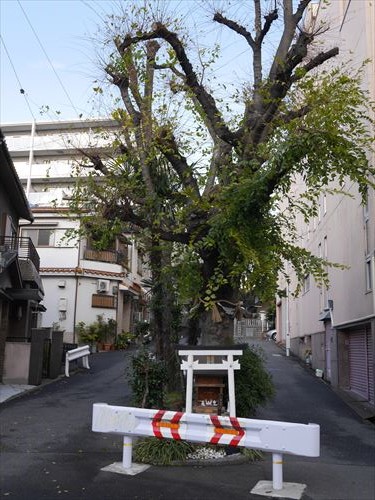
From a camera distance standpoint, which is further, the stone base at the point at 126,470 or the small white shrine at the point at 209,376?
the small white shrine at the point at 209,376

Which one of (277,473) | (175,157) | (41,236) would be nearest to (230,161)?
(175,157)

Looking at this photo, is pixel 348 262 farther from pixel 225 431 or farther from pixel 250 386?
pixel 225 431

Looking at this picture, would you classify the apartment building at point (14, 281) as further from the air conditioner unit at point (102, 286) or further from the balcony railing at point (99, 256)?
the air conditioner unit at point (102, 286)

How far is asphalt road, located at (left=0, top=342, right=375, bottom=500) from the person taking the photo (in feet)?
20.5

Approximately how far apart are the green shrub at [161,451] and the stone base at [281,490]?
57.4 inches

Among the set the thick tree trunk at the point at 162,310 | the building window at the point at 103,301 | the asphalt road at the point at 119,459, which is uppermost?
the building window at the point at 103,301

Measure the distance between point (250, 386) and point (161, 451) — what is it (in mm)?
2306

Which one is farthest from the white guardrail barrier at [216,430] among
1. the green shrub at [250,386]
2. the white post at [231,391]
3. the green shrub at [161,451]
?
the green shrub at [250,386]

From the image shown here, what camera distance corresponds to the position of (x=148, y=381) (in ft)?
32.7

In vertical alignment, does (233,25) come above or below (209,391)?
above

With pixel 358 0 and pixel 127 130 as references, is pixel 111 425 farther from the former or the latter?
pixel 358 0

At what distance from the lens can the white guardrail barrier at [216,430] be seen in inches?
239

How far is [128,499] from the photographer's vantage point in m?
5.90

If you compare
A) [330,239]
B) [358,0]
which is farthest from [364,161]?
[330,239]
